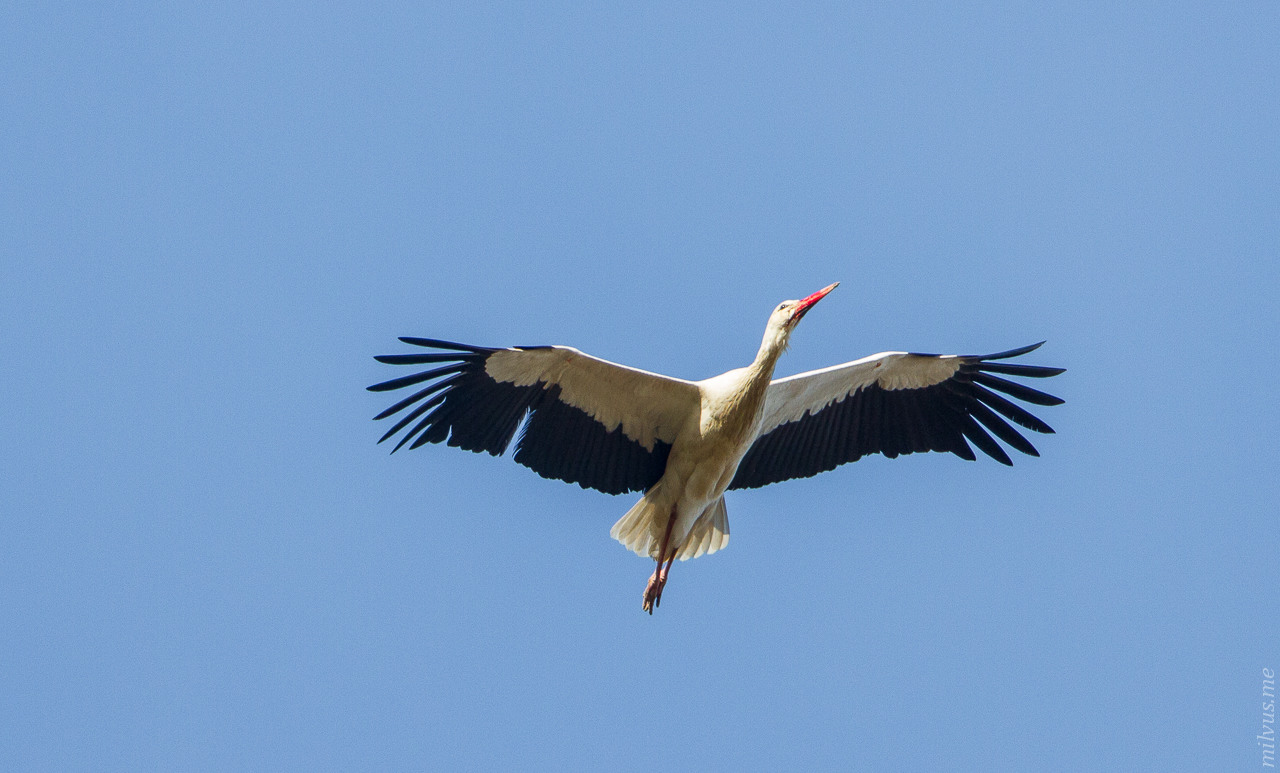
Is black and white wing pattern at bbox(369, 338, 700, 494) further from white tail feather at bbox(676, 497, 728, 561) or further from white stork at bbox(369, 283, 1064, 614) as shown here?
white tail feather at bbox(676, 497, 728, 561)

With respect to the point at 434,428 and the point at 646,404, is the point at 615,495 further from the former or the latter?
the point at 434,428

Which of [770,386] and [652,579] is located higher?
[770,386]

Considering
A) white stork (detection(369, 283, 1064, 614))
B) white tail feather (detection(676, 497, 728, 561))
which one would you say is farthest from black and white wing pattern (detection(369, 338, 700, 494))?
white tail feather (detection(676, 497, 728, 561))

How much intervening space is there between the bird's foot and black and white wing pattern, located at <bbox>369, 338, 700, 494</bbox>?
52cm

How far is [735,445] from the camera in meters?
6.88

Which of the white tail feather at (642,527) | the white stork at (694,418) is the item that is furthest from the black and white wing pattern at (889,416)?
the white tail feather at (642,527)

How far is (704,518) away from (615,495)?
56cm

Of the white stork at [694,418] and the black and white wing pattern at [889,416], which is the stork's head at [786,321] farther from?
the black and white wing pattern at [889,416]

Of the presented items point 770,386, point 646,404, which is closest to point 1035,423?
point 770,386

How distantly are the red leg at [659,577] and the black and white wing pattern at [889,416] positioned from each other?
0.52m

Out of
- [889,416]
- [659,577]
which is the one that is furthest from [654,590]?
[889,416]

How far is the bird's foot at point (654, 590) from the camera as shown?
23.7 feet

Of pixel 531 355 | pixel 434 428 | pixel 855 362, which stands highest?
pixel 855 362

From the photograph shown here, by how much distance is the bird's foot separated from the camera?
23.7 ft
